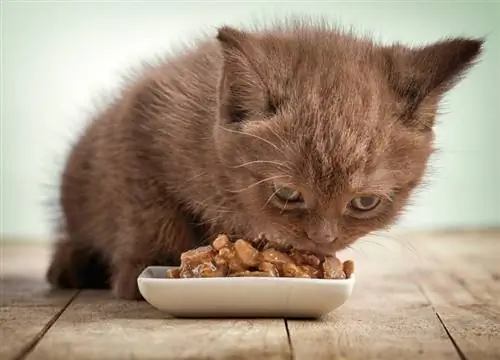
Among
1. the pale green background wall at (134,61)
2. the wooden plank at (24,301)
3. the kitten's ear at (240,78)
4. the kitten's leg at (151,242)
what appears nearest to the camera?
the wooden plank at (24,301)

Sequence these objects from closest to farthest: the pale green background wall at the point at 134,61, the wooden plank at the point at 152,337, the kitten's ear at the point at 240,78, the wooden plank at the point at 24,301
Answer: the wooden plank at the point at 152,337, the wooden plank at the point at 24,301, the kitten's ear at the point at 240,78, the pale green background wall at the point at 134,61

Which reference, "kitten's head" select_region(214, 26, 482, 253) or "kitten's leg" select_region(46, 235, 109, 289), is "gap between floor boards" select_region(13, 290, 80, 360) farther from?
"kitten's head" select_region(214, 26, 482, 253)

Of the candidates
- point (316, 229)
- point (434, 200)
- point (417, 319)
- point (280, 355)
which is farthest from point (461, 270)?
point (280, 355)

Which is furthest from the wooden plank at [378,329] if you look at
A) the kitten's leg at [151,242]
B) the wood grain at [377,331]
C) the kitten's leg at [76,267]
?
the kitten's leg at [76,267]

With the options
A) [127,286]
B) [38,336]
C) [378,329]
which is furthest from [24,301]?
[378,329]

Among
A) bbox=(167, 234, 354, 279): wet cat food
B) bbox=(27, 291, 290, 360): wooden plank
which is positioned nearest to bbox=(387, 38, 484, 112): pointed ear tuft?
bbox=(167, 234, 354, 279): wet cat food

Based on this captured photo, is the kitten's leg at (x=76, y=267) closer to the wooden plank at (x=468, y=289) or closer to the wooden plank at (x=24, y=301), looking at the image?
the wooden plank at (x=24, y=301)

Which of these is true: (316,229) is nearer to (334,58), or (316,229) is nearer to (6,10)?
(334,58)
